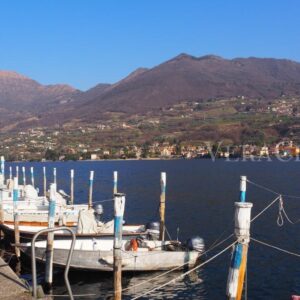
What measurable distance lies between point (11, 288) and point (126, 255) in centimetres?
928

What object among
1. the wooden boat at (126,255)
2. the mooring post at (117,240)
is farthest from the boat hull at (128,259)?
the mooring post at (117,240)

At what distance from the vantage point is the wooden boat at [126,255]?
2392 centimetres

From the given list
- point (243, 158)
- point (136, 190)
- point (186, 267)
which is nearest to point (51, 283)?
point (186, 267)

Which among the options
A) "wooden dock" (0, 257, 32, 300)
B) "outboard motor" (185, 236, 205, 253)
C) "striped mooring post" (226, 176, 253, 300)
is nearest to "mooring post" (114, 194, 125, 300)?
"wooden dock" (0, 257, 32, 300)

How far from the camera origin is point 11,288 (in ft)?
49.9

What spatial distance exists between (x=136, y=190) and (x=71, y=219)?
133 ft

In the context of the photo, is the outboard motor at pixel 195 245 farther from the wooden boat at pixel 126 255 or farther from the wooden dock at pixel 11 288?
the wooden dock at pixel 11 288

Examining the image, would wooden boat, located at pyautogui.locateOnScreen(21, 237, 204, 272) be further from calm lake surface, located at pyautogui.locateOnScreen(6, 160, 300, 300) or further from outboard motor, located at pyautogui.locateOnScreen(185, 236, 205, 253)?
calm lake surface, located at pyautogui.locateOnScreen(6, 160, 300, 300)

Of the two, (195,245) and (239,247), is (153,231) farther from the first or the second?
(239,247)

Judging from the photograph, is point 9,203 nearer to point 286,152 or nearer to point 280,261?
point 280,261

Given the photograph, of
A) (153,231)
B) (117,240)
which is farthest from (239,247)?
(153,231)

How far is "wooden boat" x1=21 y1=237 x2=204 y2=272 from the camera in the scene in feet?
78.5

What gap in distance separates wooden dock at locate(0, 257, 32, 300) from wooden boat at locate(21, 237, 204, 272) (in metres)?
6.65

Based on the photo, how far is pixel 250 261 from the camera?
2766 cm
